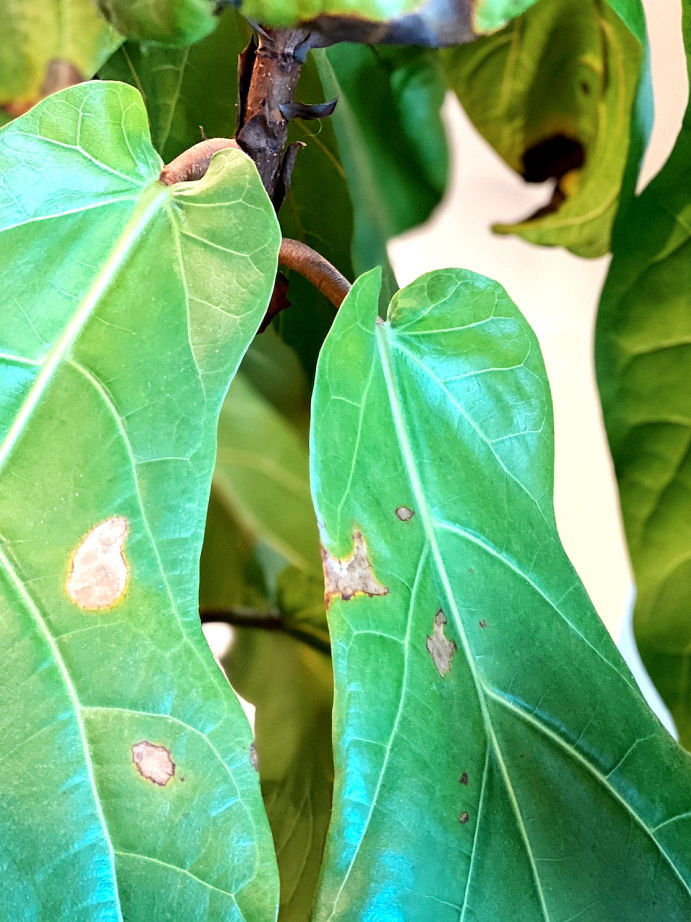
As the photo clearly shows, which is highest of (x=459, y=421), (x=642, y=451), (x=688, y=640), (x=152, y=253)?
(x=152, y=253)

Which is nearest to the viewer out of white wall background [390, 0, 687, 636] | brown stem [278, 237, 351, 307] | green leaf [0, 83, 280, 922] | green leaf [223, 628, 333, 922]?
green leaf [0, 83, 280, 922]

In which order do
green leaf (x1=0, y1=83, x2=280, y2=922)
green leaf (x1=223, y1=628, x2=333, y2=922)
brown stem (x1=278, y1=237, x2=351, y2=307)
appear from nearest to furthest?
1. green leaf (x1=0, y1=83, x2=280, y2=922)
2. brown stem (x1=278, y1=237, x2=351, y2=307)
3. green leaf (x1=223, y1=628, x2=333, y2=922)

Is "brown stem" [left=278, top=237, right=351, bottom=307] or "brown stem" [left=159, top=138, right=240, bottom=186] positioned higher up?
"brown stem" [left=159, top=138, right=240, bottom=186]

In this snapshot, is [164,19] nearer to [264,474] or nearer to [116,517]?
[116,517]

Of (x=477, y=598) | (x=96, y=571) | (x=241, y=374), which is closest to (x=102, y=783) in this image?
(x=96, y=571)

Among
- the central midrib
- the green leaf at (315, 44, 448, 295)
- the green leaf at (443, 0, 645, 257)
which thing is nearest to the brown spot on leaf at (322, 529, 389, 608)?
the central midrib

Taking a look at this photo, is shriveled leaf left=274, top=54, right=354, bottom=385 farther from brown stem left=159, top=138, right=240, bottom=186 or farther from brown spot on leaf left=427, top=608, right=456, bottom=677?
brown spot on leaf left=427, top=608, right=456, bottom=677

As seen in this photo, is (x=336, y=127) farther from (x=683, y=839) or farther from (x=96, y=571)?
(x=683, y=839)
